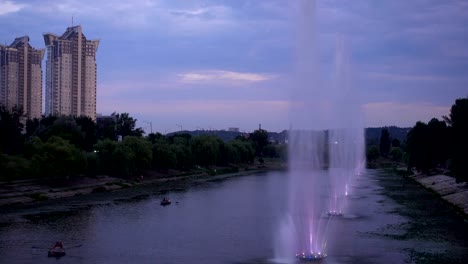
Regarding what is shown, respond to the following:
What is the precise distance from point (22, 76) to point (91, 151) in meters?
60.1

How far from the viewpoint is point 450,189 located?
57.2 m

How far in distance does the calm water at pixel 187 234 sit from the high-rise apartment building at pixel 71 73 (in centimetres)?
9105

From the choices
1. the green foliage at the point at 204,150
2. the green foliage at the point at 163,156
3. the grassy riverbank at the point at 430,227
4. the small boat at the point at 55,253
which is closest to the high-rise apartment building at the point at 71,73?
the green foliage at the point at 204,150

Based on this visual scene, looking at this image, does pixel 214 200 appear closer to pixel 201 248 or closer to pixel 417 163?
pixel 201 248

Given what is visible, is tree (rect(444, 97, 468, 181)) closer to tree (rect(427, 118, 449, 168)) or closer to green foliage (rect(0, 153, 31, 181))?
tree (rect(427, 118, 449, 168))

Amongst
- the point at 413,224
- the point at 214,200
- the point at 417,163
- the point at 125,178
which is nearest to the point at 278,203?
the point at 214,200

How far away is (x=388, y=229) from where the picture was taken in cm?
3606

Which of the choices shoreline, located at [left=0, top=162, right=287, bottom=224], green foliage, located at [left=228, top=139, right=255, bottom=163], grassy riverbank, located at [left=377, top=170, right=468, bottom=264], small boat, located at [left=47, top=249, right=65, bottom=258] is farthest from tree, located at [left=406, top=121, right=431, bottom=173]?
small boat, located at [left=47, top=249, right=65, bottom=258]

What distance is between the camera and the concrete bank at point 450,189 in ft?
154

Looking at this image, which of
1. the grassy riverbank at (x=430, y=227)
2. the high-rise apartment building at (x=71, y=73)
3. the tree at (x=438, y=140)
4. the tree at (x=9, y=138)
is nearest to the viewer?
the grassy riverbank at (x=430, y=227)

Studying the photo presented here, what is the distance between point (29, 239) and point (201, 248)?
10329 mm

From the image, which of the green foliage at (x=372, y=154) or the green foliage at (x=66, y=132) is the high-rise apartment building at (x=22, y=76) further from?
the green foliage at (x=372, y=154)

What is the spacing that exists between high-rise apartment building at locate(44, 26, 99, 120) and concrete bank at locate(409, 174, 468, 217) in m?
91.1

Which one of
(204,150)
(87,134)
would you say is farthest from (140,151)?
(204,150)
